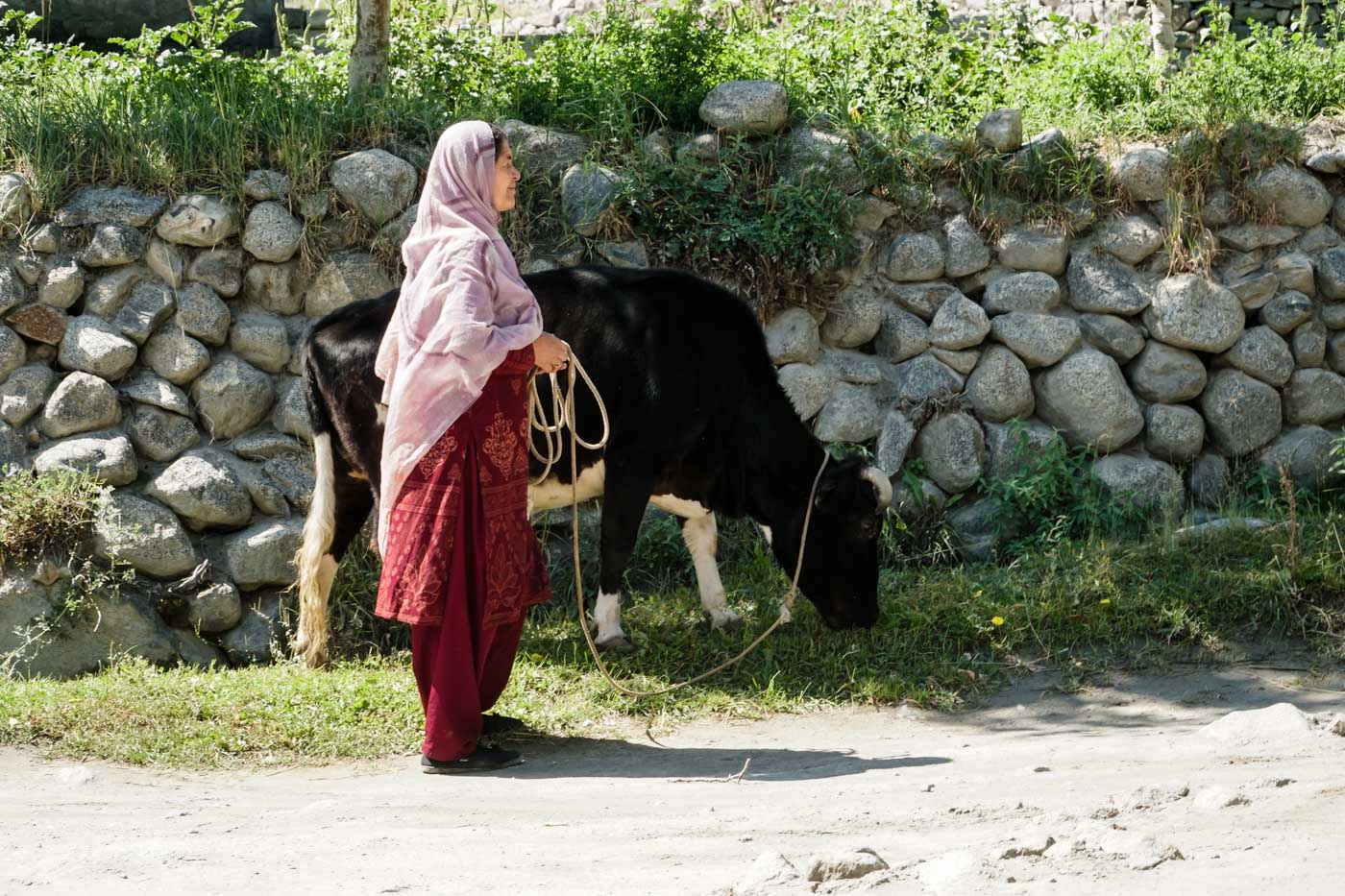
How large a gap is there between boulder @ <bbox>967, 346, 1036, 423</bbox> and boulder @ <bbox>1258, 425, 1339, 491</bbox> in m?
1.31

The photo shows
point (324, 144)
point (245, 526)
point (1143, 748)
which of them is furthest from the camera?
point (324, 144)

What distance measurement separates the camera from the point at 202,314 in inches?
283

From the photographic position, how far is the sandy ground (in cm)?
345

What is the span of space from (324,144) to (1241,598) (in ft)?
16.1

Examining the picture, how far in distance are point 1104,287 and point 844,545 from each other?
255cm

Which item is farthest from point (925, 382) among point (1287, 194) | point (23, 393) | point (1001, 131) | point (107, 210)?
point (23, 393)

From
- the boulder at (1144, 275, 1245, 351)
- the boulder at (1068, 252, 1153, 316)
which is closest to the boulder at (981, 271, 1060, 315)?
the boulder at (1068, 252, 1153, 316)

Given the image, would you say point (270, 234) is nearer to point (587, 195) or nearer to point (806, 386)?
point (587, 195)

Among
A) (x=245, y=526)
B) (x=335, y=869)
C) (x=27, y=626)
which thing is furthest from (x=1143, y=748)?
(x=27, y=626)

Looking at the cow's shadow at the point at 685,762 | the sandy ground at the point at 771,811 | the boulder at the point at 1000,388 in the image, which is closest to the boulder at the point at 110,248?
the sandy ground at the point at 771,811

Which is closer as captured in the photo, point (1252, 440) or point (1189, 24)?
point (1252, 440)

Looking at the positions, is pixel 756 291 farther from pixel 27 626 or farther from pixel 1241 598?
pixel 27 626

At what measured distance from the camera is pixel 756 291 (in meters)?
7.57

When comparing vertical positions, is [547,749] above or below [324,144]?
below
